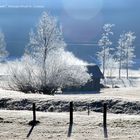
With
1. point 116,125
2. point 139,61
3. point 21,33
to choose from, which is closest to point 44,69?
point 116,125

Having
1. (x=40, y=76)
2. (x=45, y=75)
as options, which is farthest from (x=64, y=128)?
(x=45, y=75)

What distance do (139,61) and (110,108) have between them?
87580mm

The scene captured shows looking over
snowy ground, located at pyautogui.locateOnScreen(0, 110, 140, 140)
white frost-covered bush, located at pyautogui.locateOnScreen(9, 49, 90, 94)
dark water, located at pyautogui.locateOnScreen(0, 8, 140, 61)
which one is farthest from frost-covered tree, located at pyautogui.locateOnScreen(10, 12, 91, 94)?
dark water, located at pyautogui.locateOnScreen(0, 8, 140, 61)

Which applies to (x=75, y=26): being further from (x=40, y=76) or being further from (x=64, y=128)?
(x=64, y=128)

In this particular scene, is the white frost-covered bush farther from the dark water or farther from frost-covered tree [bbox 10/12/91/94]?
the dark water

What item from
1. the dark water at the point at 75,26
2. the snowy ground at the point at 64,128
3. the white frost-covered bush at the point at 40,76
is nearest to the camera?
the snowy ground at the point at 64,128

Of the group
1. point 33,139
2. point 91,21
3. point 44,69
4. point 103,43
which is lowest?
point 33,139

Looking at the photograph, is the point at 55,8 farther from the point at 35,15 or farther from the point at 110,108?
the point at 110,108

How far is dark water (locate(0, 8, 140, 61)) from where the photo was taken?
429 ft

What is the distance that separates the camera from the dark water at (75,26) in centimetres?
13062

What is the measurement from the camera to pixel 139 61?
10938cm

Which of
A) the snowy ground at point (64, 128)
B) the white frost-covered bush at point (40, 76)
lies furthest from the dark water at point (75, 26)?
the snowy ground at point (64, 128)

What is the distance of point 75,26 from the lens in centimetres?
16238

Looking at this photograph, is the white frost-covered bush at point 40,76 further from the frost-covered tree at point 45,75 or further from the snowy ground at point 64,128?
the snowy ground at point 64,128
